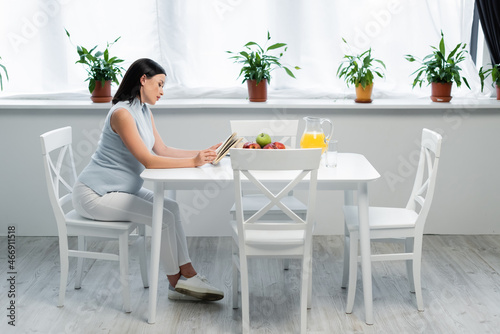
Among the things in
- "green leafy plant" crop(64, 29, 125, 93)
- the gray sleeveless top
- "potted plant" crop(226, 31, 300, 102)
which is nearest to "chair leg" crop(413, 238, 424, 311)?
the gray sleeveless top

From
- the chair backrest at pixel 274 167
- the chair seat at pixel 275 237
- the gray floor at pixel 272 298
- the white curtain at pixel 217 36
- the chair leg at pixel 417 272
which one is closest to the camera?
the chair backrest at pixel 274 167

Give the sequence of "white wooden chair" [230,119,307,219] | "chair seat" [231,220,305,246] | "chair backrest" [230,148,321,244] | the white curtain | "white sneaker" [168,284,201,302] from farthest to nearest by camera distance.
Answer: the white curtain → "white wooden chair" [230,119,307,219] → "white sneaker" [168,284,201,302] → "chair seat" [231,220,305,246] → "chair backrest" [230,148,321,244]

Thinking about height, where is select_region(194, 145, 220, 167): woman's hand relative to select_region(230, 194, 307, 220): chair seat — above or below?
above

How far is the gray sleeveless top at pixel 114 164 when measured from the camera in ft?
8.48

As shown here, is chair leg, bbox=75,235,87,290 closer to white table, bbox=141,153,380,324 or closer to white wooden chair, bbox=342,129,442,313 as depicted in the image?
white table, bbox=141,153,380,324

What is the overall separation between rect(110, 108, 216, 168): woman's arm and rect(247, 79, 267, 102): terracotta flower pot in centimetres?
107

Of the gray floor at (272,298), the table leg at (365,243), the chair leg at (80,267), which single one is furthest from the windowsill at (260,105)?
the table leg at (365,243)

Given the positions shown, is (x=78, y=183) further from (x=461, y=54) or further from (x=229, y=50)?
(x=461, y=54)

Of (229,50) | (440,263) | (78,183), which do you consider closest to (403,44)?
(229,50)

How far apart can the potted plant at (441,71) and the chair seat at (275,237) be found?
1.61m

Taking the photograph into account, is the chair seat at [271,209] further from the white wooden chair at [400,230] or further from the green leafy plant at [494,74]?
the green leafy plant at [494,74]

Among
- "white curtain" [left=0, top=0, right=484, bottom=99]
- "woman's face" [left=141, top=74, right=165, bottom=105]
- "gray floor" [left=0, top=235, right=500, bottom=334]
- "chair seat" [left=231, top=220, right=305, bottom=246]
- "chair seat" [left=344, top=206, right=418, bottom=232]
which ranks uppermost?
"white curtain" [left=0, top=0, right=484, bottom=99]

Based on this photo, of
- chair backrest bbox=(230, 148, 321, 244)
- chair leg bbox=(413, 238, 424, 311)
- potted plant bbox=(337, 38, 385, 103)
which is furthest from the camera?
potted plant bbox=(337, 38, 385, 103)

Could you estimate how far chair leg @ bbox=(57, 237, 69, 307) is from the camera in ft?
8.47
